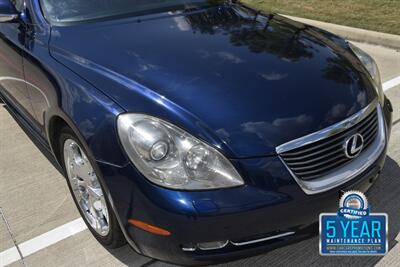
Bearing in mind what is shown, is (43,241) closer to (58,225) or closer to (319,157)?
(58,225)

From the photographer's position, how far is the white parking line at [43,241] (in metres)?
2.66

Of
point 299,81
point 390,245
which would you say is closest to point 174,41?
point 299,81

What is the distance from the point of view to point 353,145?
2271 mm

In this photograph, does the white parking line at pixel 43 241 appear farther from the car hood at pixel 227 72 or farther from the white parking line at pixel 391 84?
the white parking line at pixel 391 84

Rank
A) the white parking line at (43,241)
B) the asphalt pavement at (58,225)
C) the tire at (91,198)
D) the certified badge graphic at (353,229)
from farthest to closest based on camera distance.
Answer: the white parking line at (43,241) < the asphalt pavement at (58,225) < the tire at (91,198) < the certified badge graphic at (353,229)

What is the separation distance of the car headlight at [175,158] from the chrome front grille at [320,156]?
297 millimetres

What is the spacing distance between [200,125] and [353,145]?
32.5 inches

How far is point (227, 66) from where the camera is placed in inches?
97.1

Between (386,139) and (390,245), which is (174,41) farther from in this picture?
(390,245)

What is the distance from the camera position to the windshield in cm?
299

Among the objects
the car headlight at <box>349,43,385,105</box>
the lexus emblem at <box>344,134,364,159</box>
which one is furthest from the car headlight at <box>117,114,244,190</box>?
the car headlight at <box>349,43,385,105</box>

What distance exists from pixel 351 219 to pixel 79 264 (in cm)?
155

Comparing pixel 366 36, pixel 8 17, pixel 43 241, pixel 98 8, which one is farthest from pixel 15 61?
pixel 366 36

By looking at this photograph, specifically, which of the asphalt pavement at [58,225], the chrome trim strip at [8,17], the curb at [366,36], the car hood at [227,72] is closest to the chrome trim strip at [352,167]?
the car hood at [227,72]
